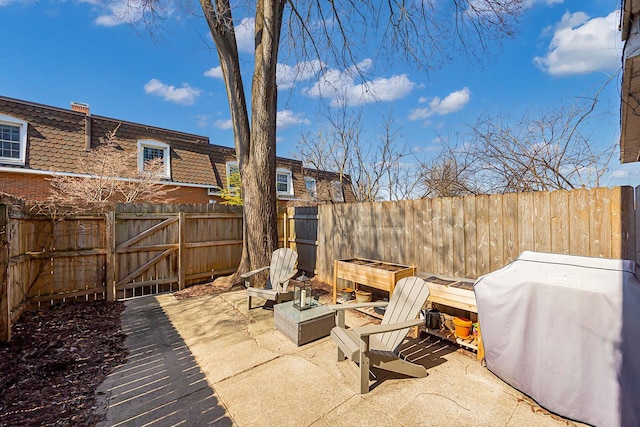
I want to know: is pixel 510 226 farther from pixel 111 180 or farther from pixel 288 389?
pixel 111 180

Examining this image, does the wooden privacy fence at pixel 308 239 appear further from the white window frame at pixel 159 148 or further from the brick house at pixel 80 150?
the white window frame at pixel 159 148

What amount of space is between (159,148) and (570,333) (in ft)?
40.0

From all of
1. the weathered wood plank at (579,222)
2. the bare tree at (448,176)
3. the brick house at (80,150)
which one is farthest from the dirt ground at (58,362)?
the bare tree at (448,176)

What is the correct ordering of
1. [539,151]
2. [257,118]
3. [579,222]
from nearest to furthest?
[579,222]
[539,151]
[257,118]

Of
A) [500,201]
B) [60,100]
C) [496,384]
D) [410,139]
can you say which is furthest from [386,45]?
[60,100]

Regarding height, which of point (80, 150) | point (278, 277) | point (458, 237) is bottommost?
point (278, 277)

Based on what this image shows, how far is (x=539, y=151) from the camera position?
13.9ft

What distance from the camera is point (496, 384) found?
2.44 m

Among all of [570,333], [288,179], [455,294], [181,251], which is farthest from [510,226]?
[288,179]

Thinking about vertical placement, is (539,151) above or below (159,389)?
above

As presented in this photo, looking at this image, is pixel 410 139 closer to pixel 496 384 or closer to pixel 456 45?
pixel 456 45

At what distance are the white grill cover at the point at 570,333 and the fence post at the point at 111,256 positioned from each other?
5964 millimetres

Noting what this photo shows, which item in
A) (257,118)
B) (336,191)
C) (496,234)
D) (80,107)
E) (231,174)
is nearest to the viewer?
(496,234)

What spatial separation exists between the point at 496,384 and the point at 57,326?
5.48 meters
